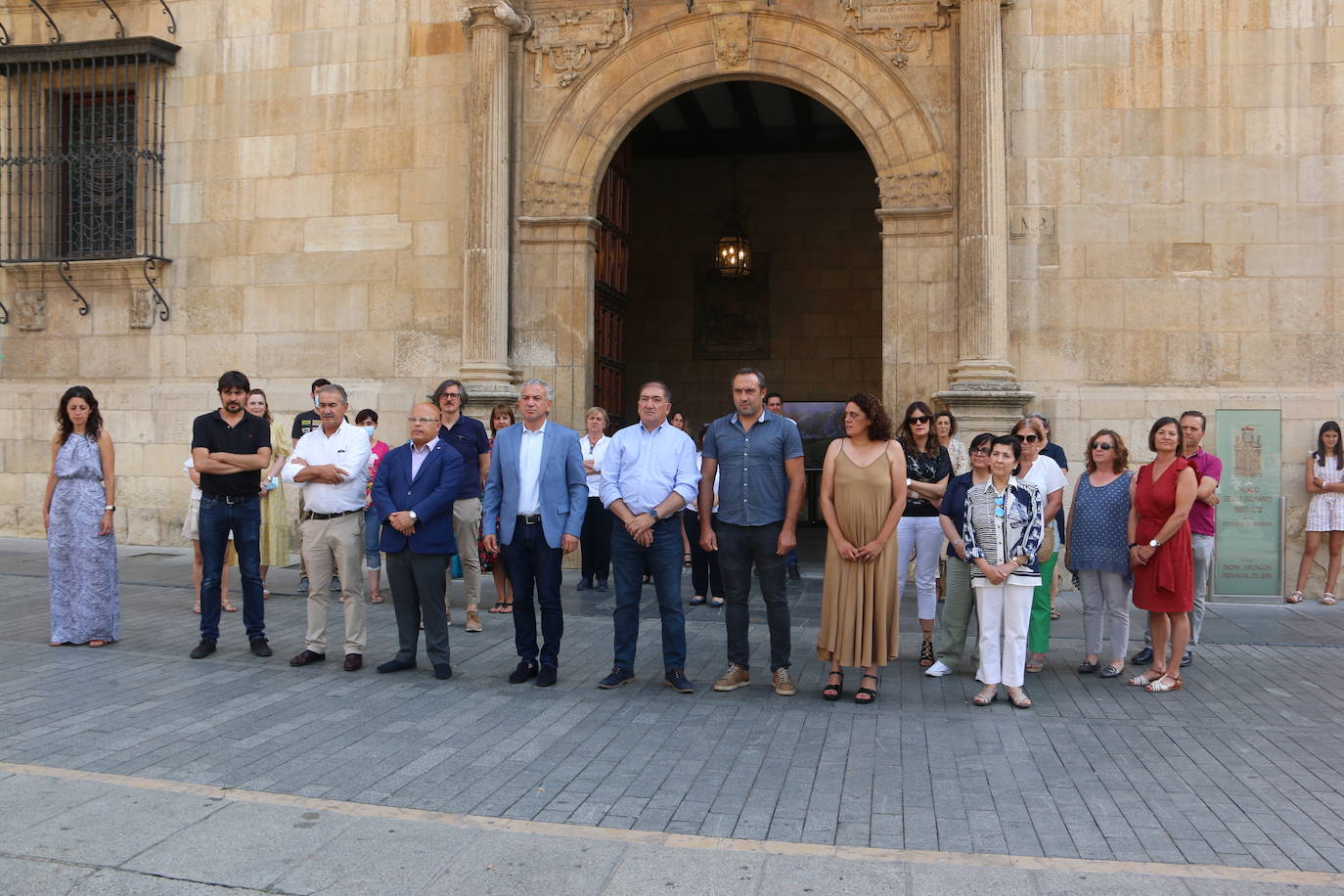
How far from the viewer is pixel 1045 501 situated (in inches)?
283

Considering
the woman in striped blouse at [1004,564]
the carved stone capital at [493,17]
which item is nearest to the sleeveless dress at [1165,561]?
the woman in striped blouse at [1004,564]

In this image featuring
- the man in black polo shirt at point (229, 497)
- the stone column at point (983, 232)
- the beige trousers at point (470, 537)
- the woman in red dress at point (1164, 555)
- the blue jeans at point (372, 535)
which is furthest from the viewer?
the stone column at point (983, 232)

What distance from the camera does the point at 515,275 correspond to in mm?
12297

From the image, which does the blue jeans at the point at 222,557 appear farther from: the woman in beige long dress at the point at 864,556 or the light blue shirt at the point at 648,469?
the woman in beige long dress at the point at 864,556

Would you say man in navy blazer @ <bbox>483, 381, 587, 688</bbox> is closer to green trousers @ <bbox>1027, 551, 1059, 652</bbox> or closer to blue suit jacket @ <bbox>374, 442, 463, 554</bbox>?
blue suit jacket @ <bbox>374, 442, 463, 554</bbox>

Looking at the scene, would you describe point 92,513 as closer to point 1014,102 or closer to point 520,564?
point 520,564

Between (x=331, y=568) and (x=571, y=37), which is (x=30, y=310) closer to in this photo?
(x=571, y=37)

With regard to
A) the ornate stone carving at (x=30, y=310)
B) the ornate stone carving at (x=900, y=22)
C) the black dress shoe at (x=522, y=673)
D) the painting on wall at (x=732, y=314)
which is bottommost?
the black dress shoe at (x=522, y=673)

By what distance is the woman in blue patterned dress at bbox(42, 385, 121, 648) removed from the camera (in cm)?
769

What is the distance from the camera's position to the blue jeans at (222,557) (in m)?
7.42

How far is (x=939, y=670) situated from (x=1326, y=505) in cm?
549

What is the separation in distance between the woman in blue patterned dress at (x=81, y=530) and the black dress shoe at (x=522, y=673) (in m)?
3.07

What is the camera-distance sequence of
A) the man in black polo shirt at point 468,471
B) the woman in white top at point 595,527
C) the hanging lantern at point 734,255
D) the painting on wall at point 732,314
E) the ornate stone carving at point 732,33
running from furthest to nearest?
the painting on wall at point 732,314, the hanging lantern at point 734,255, the ornate stone carving at point 732,33, the woman in white top at point 595,527, the man in black polo shirt at point 468,471

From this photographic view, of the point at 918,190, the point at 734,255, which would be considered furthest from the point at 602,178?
the point at 734,255
